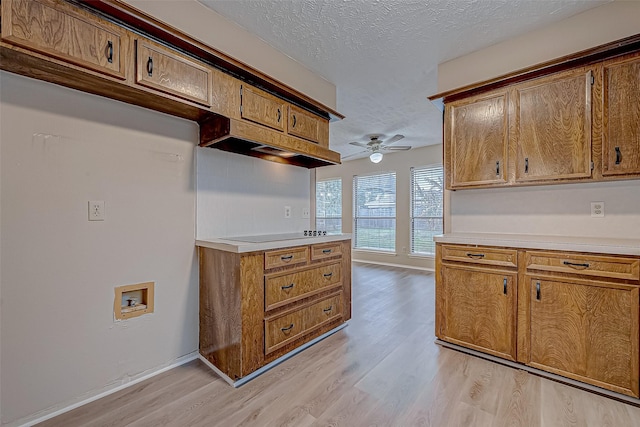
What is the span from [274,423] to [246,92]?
2.27 meters

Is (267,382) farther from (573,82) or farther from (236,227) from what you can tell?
(573,82)

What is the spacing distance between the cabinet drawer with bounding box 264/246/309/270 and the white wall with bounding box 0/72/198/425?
69 cm

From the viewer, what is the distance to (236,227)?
2643 mm

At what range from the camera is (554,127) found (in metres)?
2.15

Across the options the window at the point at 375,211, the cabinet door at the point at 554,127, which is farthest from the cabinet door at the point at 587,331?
the window at the point at 375,211

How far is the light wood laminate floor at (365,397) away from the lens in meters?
1.61

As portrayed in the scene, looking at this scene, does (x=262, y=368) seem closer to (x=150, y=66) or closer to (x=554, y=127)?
(x=150, y=66)

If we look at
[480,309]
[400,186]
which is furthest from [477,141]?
[400,186]

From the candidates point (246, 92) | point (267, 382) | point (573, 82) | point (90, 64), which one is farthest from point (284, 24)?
point (267, 382)

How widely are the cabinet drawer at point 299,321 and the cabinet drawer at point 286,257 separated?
40cm

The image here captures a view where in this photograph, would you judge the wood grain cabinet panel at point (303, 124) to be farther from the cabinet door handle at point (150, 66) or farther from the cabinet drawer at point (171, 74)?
the cabinet door handle at point (150, 66)

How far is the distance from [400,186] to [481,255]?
4047mm

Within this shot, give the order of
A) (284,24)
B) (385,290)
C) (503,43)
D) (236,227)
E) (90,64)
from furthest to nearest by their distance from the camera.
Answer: (385,290) < (236,227) < (503,43) < (284,24) < (90,64)

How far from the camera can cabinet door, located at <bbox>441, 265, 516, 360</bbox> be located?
2143mm
